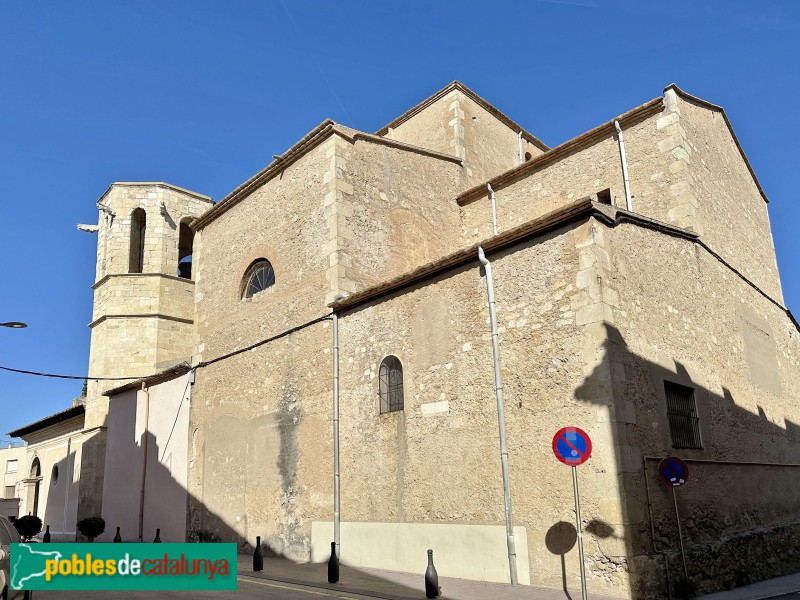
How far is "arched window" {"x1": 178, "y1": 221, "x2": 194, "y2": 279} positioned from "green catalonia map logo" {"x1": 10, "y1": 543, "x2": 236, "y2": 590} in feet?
56.3

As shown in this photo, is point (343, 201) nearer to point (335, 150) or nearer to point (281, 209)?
point (335, 150)

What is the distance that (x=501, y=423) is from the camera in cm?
1015

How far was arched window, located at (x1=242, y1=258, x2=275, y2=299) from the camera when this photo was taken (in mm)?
16422

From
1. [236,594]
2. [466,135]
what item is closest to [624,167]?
[466,135]

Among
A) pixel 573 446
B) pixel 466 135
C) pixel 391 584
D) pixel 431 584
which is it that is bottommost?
pixel 391 584

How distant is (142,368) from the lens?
72.1 ft

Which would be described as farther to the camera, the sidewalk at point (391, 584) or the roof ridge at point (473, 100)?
the roof ridge at point (473, 100)

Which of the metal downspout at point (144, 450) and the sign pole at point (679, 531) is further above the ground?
the metal downspout at point (144, 450)

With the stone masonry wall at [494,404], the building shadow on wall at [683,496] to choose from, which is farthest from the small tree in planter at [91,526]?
the building shadow on wall at [683,496]

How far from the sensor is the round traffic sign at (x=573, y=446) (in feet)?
25.8

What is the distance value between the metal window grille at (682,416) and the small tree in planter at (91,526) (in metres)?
16.4

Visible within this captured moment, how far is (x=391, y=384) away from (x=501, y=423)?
2879 mm

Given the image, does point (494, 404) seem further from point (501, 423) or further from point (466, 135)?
point (466, 135)

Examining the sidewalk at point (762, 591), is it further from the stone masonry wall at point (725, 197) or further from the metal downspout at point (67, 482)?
the metal downspout at point (67, 482)
